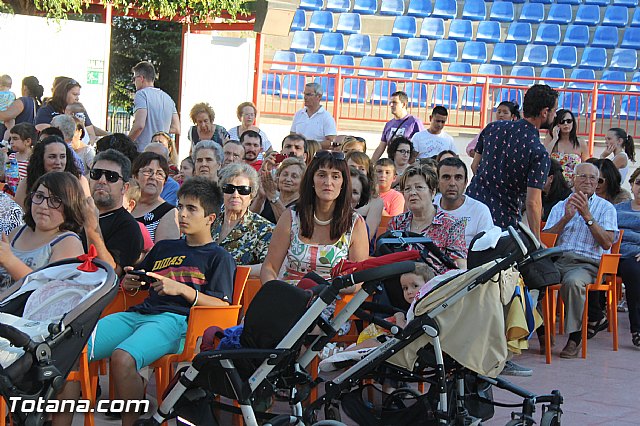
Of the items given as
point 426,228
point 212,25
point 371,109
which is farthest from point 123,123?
point 426,228

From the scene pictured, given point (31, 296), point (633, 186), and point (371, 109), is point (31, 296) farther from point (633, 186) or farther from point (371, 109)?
point (371, 109)

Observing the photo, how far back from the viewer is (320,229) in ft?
18.2

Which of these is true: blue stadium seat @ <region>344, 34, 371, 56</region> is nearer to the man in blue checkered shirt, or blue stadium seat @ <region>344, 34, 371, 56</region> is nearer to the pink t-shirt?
the pink t-shirt

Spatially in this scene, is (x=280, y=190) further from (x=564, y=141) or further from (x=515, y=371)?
(x=564, y=141)

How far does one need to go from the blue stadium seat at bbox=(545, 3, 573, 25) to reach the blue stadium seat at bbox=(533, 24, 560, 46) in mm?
242

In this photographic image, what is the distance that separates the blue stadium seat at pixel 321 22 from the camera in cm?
2086

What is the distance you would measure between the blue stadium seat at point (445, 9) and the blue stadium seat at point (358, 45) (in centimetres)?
185

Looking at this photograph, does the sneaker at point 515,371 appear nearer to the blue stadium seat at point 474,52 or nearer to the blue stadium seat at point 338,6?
the blue stadium seat at point 474,52

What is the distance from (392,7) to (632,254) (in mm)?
14342

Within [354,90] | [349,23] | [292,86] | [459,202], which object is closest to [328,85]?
[354,90]

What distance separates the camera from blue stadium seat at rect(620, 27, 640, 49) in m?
20.4

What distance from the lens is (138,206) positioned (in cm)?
652

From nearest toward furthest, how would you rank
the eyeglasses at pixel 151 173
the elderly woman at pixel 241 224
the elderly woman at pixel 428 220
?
1. the elderly woman at pixel 428 220
2. the elderly woman at pixel 241 224
3. the eyeglasses at pixel 151 173

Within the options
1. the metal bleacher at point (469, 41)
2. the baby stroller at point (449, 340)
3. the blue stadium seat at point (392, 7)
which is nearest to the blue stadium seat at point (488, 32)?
the metal bleacher at point (469, 41)
